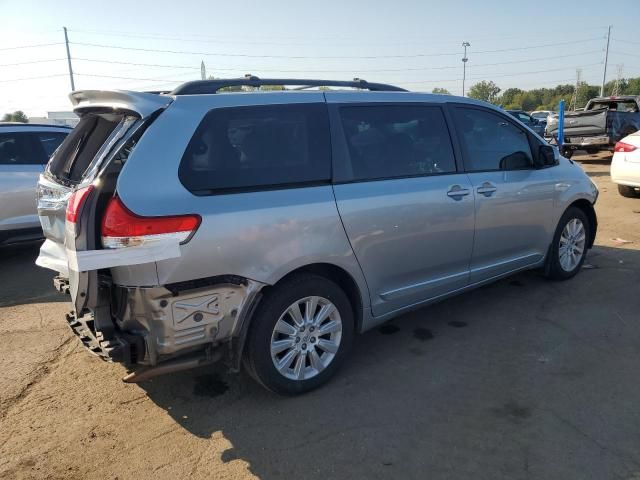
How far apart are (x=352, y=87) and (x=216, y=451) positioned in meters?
2.72

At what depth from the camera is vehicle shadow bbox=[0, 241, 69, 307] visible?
523cm

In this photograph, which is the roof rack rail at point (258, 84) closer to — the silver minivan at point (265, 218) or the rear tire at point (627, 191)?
the silver minivan at point (265, 218)

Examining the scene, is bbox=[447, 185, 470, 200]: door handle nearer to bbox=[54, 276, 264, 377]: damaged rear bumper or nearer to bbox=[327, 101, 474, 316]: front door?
bbox=[327, 101, 474, 316]: front door

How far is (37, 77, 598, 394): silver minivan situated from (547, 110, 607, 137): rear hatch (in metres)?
11.6

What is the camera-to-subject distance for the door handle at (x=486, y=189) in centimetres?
404

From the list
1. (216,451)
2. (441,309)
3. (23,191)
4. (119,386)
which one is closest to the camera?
(216,451)

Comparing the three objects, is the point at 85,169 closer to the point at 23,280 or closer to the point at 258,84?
the point at 258,84

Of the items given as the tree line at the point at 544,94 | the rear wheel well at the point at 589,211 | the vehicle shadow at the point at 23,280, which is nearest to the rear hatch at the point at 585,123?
the rear wheel well at the point at 589,211

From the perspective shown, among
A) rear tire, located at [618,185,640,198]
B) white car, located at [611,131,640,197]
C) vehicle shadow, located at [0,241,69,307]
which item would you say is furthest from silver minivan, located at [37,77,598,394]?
rear tire, located at [618,185,640,198]

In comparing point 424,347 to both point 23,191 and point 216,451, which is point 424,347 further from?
point 23,191

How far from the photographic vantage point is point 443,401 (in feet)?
10.3

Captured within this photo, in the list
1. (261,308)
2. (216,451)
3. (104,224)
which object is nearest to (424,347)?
(261,308)

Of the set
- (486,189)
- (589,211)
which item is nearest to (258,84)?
(486,189)

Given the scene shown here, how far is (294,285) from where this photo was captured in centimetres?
305
